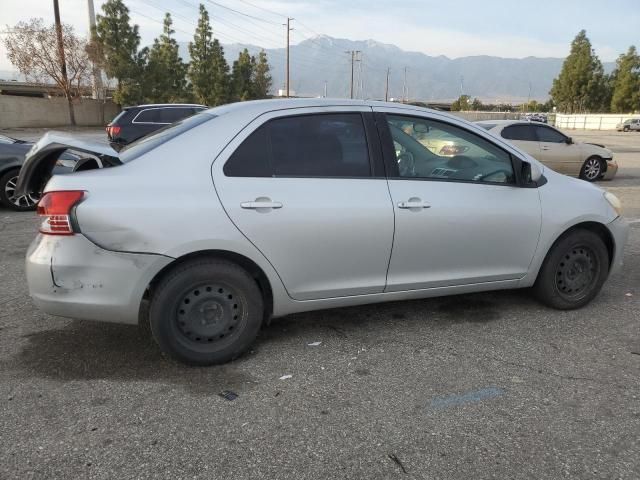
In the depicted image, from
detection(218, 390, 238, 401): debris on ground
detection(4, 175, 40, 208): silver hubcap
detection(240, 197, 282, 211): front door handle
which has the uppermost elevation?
detection(240, 197, 282, 211): front door handle

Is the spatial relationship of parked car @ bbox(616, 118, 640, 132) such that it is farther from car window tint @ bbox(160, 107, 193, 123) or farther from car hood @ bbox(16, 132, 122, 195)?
car hood @ bbox(16, 132, 122, 195)

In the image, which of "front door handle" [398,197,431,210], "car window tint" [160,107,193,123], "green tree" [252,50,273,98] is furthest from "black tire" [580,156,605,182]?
"green tree" [252,50,273,98]

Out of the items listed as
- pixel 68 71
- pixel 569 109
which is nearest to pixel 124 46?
pixel 68 71

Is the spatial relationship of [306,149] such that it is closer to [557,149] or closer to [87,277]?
[87,277]

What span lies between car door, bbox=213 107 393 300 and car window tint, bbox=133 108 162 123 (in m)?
11.3

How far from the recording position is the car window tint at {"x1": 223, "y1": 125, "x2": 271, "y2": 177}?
10.9 ft

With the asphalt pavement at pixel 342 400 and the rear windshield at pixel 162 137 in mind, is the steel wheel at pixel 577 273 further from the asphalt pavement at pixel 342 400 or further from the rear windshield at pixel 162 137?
the rear windshield at pixel 162 137

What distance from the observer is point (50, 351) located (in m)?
3.57

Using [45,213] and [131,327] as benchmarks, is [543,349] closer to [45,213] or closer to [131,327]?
[131,327]

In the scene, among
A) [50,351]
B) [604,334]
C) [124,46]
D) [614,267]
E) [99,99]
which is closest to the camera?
[50,351]

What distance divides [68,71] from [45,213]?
41.9 m

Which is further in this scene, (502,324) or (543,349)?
(502,324)

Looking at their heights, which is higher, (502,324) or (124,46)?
(124,46)

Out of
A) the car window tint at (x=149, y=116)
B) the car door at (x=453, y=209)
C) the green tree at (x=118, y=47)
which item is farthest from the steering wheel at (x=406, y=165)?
the green tree at (x=118, y=47)
